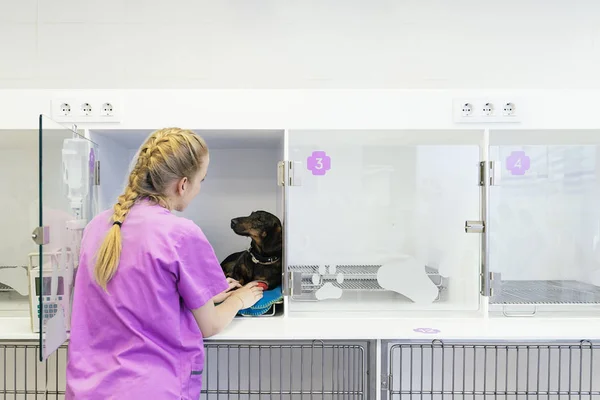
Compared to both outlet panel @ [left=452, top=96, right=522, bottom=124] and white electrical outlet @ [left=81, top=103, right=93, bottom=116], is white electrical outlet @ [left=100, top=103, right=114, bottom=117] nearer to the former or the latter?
white electrical outlet @ [left=81, top=103, right=93, bottom=116]

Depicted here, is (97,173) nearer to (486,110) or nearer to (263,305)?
(263,305)

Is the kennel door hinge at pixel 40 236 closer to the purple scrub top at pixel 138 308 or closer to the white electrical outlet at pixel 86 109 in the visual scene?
the purple scrub top at pixel 138 308

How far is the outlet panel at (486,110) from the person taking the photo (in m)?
1.34

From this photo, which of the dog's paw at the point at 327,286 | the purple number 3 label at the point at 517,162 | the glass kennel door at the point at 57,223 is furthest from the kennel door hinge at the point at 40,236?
the purple number 3 label at the point at 517,162

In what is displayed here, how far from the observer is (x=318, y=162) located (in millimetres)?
1370

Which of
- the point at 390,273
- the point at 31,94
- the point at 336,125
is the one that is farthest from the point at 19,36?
the point at 390,273

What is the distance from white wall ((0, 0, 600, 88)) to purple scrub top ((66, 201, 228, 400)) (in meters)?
1.00

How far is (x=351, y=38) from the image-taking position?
5.99 feet

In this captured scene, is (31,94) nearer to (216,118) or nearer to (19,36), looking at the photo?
(216,118)

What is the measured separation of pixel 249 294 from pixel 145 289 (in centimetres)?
41

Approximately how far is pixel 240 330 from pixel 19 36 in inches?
62.6

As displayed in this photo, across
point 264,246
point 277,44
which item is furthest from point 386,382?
point 277,44

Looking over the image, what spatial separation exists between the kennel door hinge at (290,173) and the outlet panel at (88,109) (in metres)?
0.54

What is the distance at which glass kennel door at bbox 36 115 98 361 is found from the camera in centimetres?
98
